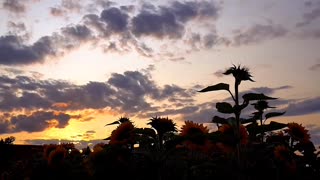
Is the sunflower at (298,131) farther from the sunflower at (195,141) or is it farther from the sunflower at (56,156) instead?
the sunflower at (56,156)

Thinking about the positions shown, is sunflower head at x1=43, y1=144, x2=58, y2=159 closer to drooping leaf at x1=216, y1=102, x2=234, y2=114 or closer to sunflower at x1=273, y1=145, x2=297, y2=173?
drooping leaf at x1=216, y1=102, x2=234, y2=114

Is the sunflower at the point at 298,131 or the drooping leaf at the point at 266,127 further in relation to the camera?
the sunflower at the point at 298,131

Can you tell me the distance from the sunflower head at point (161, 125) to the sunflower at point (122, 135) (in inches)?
17.8

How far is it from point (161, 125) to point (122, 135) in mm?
704

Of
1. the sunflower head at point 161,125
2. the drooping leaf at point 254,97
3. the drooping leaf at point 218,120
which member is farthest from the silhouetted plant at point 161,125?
the drooping leaf at point 254,97

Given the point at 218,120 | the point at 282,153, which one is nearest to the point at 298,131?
the point at 282,153

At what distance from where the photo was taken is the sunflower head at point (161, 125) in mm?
4082

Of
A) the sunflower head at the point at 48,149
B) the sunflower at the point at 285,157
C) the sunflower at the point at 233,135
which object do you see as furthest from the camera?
the sunflower head at the point at 48,149

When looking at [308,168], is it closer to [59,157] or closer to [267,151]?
[267,151]

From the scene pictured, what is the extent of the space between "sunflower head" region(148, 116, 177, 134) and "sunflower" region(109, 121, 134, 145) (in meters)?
0.45

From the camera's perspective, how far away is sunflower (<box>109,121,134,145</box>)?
4484 millimetres

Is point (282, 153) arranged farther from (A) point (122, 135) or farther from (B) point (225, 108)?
(A) point (122, 135)

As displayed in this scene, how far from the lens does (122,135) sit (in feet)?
15.2

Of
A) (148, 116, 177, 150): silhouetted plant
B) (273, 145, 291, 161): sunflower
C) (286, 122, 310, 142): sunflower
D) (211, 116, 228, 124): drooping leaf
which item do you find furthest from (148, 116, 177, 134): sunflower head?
(286, 122, 310, 142): sunflower
